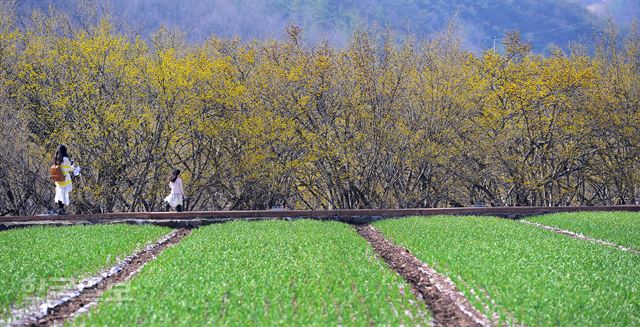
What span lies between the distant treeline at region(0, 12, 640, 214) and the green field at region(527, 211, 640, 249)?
28.0 feet

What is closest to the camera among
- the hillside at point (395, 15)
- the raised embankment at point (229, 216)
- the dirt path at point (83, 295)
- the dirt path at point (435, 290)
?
the dirt path at point (83, 295)

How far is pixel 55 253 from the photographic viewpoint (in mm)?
Result: 12820

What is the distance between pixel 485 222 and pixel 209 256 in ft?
32.3

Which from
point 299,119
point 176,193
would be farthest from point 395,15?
point 176,193

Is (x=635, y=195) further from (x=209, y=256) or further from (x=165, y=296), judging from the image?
(x=165, y=296)

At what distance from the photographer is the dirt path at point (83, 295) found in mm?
8148

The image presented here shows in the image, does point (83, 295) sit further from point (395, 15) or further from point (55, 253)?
point (395, 15)

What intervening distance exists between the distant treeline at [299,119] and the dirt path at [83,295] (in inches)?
552

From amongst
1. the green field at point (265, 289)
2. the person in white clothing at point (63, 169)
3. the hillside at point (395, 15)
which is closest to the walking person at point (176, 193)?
the person in white clothing at point (63, 169)

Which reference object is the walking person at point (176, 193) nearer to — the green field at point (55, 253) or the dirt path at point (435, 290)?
the green field at point (55, 253)

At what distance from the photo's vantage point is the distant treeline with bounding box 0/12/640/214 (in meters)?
27.0

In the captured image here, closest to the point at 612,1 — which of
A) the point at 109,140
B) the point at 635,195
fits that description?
the point at 635,195

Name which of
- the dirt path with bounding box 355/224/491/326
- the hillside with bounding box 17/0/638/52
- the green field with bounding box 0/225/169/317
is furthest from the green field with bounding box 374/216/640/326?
the hillside with bounding box 17/0/638/52

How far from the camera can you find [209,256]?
40.5 feet
